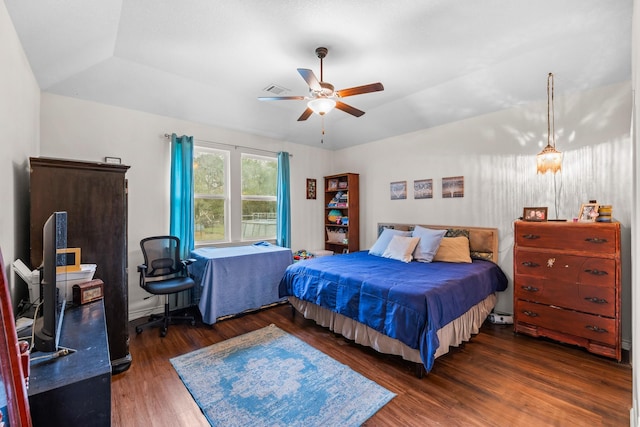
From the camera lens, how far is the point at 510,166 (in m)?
3.45

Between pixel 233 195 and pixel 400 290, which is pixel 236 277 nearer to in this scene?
pixel 233 195

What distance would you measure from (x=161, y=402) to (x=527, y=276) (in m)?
3.48

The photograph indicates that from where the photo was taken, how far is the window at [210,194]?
4.07 meters

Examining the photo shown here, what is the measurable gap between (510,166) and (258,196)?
3542mm

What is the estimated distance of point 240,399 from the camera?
2.04 meters

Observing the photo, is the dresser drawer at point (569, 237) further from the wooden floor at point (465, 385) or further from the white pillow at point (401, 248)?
the white pillow at point (401, 248)

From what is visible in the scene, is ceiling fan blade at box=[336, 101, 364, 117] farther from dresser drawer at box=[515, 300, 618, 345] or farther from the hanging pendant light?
dresser drawer at box=[515, 300, 618, 345]

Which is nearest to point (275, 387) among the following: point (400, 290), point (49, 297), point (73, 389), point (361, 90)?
point (400, 290)

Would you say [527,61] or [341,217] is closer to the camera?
[527,61]

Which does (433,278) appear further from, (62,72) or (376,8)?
(62,72)

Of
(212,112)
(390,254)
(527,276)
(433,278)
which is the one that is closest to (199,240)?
(212,112)

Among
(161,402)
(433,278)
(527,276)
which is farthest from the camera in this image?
(527,276)

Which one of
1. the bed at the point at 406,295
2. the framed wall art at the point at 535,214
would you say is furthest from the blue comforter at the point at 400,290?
the framed wall art at the point at 535,214

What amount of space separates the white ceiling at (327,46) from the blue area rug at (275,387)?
269 centimetres
